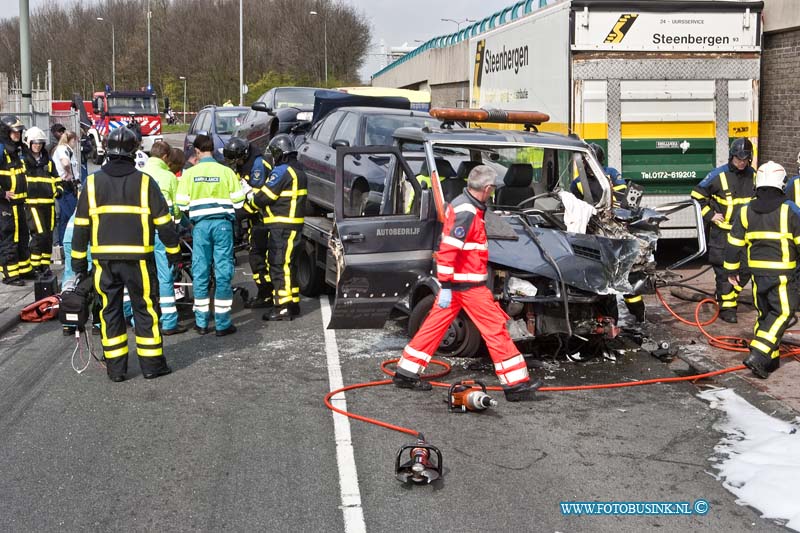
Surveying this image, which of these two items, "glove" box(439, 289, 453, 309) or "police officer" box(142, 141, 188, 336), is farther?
"police officer" box(142, 141, 188, 336)

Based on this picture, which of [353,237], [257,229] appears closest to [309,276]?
[257,229]

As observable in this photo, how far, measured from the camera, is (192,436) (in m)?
6.29

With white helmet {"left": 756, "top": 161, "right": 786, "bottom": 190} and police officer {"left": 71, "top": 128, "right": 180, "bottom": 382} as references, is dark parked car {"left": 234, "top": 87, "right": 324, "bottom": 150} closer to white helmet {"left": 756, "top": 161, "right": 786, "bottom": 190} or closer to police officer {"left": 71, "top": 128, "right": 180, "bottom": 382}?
police officer {"left": 71, "top": 128, "right": 180, "bottom": 382}

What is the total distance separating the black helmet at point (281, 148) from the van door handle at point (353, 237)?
233cm

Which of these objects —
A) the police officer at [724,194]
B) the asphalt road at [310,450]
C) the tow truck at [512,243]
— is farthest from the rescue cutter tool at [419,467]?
the police officer at [724,194]

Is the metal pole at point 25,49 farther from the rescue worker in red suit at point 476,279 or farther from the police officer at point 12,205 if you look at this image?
the rescue worker in red suit at point 476,279

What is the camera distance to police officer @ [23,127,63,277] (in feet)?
40.3

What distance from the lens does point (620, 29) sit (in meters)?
12.0

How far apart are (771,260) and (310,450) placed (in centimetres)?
407

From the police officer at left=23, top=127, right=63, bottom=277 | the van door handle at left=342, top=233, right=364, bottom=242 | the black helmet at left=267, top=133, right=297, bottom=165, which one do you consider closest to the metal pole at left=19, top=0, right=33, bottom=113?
the police officer at left=23, top=127, right=63, bottom=277

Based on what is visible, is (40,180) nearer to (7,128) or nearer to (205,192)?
(7,128)

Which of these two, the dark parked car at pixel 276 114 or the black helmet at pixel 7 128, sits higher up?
the dark parked car at pixel 276 114

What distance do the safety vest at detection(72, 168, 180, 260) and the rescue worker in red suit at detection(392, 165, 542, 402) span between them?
96.0 inches

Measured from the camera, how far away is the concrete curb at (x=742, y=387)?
272 inches
